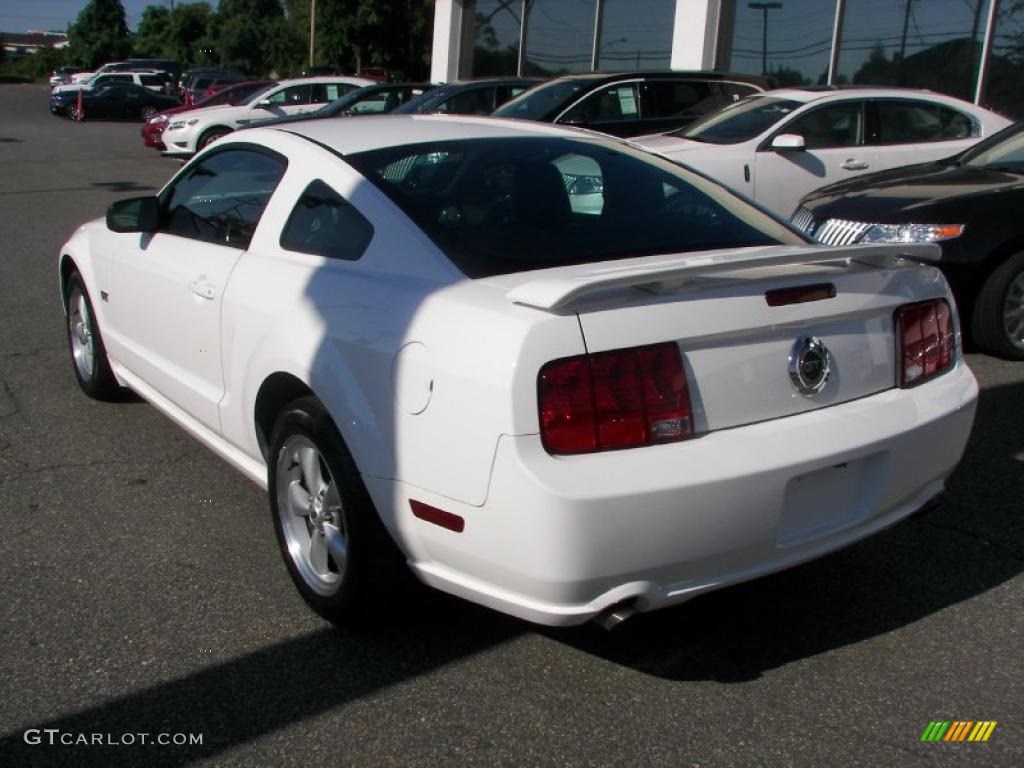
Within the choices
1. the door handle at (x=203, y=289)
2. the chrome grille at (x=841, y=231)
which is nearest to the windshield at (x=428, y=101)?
the chrome grille at (x=841, y=231)

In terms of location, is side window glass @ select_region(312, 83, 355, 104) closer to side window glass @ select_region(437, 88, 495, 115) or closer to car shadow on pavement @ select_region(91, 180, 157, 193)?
car shadow on pavement @ select_region(91, 180, 157, 193)

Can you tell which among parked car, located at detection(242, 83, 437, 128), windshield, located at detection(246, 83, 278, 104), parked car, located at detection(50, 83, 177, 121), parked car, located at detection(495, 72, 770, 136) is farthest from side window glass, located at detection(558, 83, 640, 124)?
parked car, located at detection(50, 83, 177, 121)

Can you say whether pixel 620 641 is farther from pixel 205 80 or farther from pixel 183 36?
pixel 183 36

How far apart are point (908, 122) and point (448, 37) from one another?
18549mm

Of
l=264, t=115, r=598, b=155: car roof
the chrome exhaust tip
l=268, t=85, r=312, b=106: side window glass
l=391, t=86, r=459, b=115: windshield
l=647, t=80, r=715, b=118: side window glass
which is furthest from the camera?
l=268, t=85, r=312, b=106: side window glass

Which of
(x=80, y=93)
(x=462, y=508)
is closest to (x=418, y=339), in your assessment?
(x=462, y=508)

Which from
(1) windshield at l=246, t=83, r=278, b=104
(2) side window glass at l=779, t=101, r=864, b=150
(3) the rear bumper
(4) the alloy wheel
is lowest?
(4) the alloy wheel

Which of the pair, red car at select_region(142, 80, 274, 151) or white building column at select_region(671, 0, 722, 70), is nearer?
white building column at select_region(671, 0, 722, 70)

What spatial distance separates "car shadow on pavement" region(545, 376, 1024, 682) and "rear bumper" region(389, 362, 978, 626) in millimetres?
436

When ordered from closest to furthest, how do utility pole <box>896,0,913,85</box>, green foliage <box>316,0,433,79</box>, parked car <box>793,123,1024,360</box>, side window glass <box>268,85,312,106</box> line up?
parked car <box>793,123,1024,360</box>
utility pole <box>896,0,913,85</box>
side window glass <box>268,85,312,106</box>
green foliage <box>316,0,433,79</box>

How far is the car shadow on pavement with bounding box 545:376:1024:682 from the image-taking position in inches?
134

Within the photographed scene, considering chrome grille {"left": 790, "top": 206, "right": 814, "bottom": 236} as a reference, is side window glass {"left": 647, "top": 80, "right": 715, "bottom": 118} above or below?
above

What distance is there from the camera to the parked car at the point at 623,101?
1145 cm

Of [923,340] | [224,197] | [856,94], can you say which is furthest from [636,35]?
[923,340]
